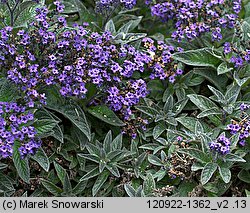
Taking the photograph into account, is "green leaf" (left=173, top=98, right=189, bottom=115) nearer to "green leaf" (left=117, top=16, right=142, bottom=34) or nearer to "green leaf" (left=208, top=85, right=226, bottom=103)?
"green leaf" (left=208, top=85, right=226, bottom=103)

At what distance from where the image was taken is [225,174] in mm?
4316

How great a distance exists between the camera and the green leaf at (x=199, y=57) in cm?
516

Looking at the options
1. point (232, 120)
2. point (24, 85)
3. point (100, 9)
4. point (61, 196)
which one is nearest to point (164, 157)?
point (232, 120)

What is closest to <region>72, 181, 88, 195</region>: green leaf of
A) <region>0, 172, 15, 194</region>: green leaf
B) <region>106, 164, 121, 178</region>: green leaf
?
<region>106, 164, 121, 178</region>: green leaf

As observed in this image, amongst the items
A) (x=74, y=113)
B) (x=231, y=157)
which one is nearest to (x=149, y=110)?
(x=74, y=113)

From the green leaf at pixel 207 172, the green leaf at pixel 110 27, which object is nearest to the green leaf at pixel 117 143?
the green leaf at pixel 207 172

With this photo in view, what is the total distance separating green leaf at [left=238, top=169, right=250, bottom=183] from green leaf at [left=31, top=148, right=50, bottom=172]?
66.5 inches

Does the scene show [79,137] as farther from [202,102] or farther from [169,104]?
[202,102]

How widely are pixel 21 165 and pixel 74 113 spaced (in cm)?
65

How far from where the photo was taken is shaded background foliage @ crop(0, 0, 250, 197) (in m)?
4.42

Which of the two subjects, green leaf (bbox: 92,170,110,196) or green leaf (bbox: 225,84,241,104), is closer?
green leaf (bbox: 92,170,110,196)

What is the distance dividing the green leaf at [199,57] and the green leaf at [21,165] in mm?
1801

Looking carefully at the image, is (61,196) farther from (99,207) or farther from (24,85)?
(24,85)

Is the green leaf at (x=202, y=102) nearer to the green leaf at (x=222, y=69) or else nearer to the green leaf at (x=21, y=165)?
the green leaf at (x=222, y=69)
